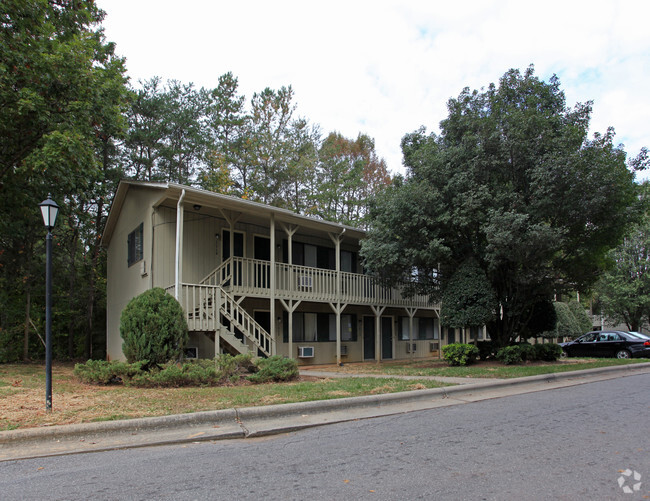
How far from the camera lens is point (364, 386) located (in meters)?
10.1

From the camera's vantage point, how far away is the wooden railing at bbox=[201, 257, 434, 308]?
15453 mm

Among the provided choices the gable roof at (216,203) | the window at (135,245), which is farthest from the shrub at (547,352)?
the window at (135,245)

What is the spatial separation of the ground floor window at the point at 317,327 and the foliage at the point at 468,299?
17.9 feet

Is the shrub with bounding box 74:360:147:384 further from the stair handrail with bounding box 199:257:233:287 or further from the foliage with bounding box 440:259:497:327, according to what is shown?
the foliage with bounding box 440:259:497:327

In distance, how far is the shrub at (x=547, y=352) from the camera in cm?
1715

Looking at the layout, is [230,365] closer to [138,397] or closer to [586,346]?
[138,397]

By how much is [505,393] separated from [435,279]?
720 cm

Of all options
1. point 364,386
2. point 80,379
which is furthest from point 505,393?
point 80,379

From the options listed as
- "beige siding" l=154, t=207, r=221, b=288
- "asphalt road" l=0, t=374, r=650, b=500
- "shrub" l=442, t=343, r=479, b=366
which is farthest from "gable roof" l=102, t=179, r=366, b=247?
"asphalt road" l=0, t=374, r=650, b=500

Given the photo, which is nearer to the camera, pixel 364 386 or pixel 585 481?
pixel 585 481

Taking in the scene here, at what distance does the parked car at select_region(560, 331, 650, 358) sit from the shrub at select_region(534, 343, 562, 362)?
6044 mm

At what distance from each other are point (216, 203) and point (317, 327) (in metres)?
7.44

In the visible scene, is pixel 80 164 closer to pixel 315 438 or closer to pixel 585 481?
pixel 315 438

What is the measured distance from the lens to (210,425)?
6.87 meters
